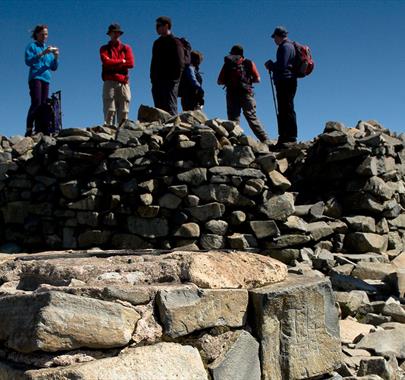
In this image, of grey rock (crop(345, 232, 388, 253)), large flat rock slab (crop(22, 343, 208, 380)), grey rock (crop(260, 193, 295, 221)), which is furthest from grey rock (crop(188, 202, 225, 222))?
large flat rock slab (crop(22, 343, 208, 380))

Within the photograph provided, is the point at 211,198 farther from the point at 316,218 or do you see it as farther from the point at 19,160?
the point at 19,160

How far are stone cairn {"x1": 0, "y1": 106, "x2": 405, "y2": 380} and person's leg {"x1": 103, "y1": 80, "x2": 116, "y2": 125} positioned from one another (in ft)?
1.89

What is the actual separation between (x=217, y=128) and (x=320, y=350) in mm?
5803

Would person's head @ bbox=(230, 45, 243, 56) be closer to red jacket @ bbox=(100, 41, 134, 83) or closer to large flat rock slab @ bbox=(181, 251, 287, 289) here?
red jacket @ bbox=(100, 41, 134, 83)

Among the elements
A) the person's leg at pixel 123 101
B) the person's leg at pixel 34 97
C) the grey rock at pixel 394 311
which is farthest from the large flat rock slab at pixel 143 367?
the person's leg at pixel 34 97

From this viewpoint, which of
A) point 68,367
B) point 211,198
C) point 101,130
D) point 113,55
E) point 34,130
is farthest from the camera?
point 34,130

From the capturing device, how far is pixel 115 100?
10391 mm

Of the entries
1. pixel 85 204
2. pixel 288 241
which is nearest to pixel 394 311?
pixel 288 241

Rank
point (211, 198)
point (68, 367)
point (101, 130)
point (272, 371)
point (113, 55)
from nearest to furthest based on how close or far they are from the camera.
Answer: point (68, 367) → point (272, 371) → point (211, 198) → point (101, 130) → point (113, 55)

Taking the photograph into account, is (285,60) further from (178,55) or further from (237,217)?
(237,217)

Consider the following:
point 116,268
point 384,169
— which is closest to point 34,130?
point 384,169

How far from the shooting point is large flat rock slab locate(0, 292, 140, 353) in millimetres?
2553

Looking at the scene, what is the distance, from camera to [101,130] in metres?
9.34

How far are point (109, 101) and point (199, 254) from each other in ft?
24.7
